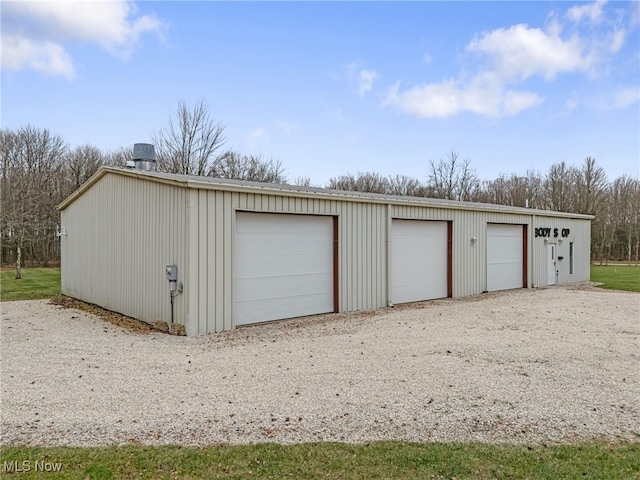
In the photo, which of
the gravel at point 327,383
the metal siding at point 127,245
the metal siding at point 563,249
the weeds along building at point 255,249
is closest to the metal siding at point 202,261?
the weeds along building at point 255,249

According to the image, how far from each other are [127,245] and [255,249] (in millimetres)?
3211

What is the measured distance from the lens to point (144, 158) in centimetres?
1221

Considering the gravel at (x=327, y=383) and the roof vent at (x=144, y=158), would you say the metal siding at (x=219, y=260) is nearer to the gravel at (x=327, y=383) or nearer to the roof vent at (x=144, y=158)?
the gravel at (x=327, y=383)

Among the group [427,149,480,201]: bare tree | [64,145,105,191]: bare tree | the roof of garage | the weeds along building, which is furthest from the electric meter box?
[427,149,480,201]: bare tree

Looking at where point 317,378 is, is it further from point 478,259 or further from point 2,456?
point 478,259

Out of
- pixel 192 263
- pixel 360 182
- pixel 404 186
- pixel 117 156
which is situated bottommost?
pixel 192 263

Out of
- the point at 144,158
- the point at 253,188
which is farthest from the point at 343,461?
the point at 144,158

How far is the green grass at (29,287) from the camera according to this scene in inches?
531

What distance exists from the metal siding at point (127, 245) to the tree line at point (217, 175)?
27.9 feet

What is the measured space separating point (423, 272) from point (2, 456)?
10444 millimetres

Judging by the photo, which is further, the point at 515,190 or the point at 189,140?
the point at 515,190

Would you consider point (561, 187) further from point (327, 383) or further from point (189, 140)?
point (327, 383)

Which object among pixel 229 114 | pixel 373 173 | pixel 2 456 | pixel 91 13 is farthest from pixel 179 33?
pixel 373 173

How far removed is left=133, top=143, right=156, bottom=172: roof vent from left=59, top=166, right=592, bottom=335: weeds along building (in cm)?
121
